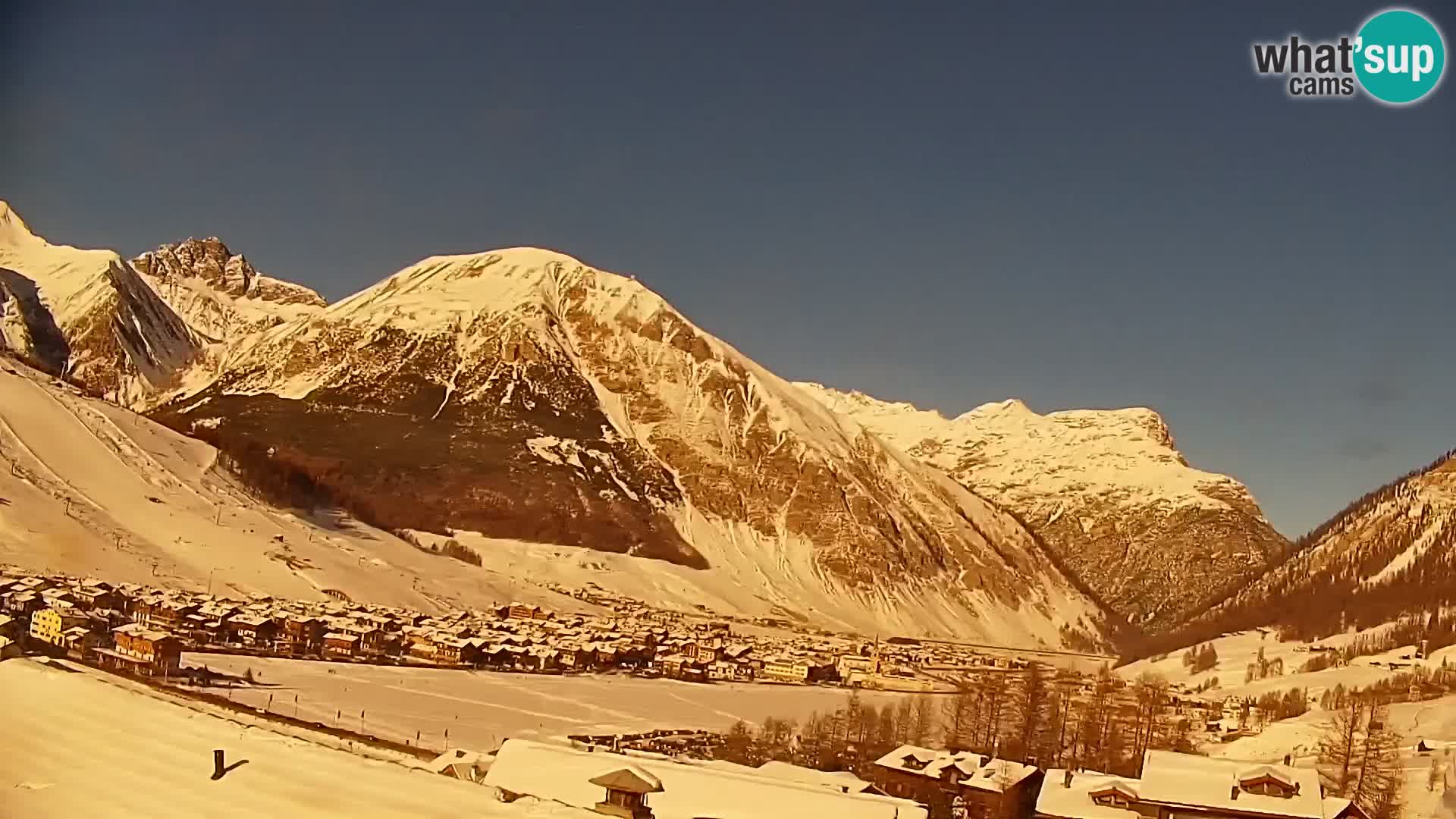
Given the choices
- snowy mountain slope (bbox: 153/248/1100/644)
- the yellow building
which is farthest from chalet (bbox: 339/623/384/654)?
snowy mountain slope (bbox: 153/248/1100/644)

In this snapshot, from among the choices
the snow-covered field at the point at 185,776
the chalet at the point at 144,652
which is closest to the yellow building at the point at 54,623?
the chalet at the point at 144,652

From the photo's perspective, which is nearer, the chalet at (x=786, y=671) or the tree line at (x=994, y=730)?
the tree line at (x=994, y=730)

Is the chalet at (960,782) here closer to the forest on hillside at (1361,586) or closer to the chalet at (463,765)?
the chalet at (463,765)

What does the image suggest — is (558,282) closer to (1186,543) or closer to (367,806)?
(1186,543)

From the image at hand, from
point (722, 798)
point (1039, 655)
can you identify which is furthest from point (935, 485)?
point (722, 798)

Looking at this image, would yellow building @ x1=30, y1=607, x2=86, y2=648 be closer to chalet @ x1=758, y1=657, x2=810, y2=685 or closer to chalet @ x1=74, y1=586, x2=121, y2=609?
chalet @ x1=74, y1=586, x2=121, y2=609
